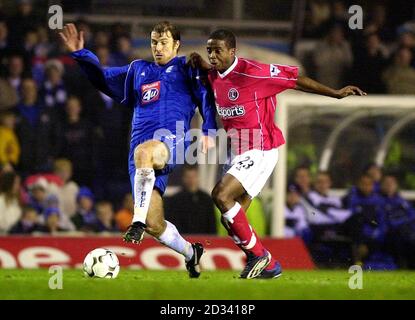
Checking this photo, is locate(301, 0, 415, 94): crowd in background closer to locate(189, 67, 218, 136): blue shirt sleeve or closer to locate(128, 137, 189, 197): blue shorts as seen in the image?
locate(189, 67, 218, 136): blue shirt sleeve

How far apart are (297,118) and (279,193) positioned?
1208 millimetres

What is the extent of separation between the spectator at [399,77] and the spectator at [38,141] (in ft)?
14.5

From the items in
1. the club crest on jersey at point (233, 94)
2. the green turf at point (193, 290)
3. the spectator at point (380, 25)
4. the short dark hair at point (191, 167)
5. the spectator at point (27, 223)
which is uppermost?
the spectator at point (380, 25)

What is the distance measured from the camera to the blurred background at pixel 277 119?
13719 millimetres

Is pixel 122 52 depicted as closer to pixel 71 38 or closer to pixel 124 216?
pixel 124 216

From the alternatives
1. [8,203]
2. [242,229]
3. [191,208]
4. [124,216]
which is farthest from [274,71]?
[8,203]

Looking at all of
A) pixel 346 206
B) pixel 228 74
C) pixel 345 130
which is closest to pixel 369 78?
pixel 345 130

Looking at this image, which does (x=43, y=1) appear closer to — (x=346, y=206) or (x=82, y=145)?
(x=82, y=145)

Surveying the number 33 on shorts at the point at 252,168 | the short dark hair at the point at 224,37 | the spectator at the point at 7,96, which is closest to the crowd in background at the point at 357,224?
the spectator at the point at 7,96

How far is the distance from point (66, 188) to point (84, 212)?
39 cm

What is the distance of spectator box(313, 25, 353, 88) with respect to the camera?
14.9 meters

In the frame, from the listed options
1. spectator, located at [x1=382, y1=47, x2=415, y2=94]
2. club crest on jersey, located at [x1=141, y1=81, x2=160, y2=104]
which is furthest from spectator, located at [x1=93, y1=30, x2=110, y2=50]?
club crest on jersey, located at [x1=141, y1=81, x2=160, y2=104]

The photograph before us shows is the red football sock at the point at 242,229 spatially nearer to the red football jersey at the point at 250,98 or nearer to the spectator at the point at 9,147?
the red football jersey at the point at 250,98

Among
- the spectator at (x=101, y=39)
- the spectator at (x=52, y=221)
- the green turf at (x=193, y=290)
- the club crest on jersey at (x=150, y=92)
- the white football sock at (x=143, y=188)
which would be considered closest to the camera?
the green turf at (x=193, y=290)
